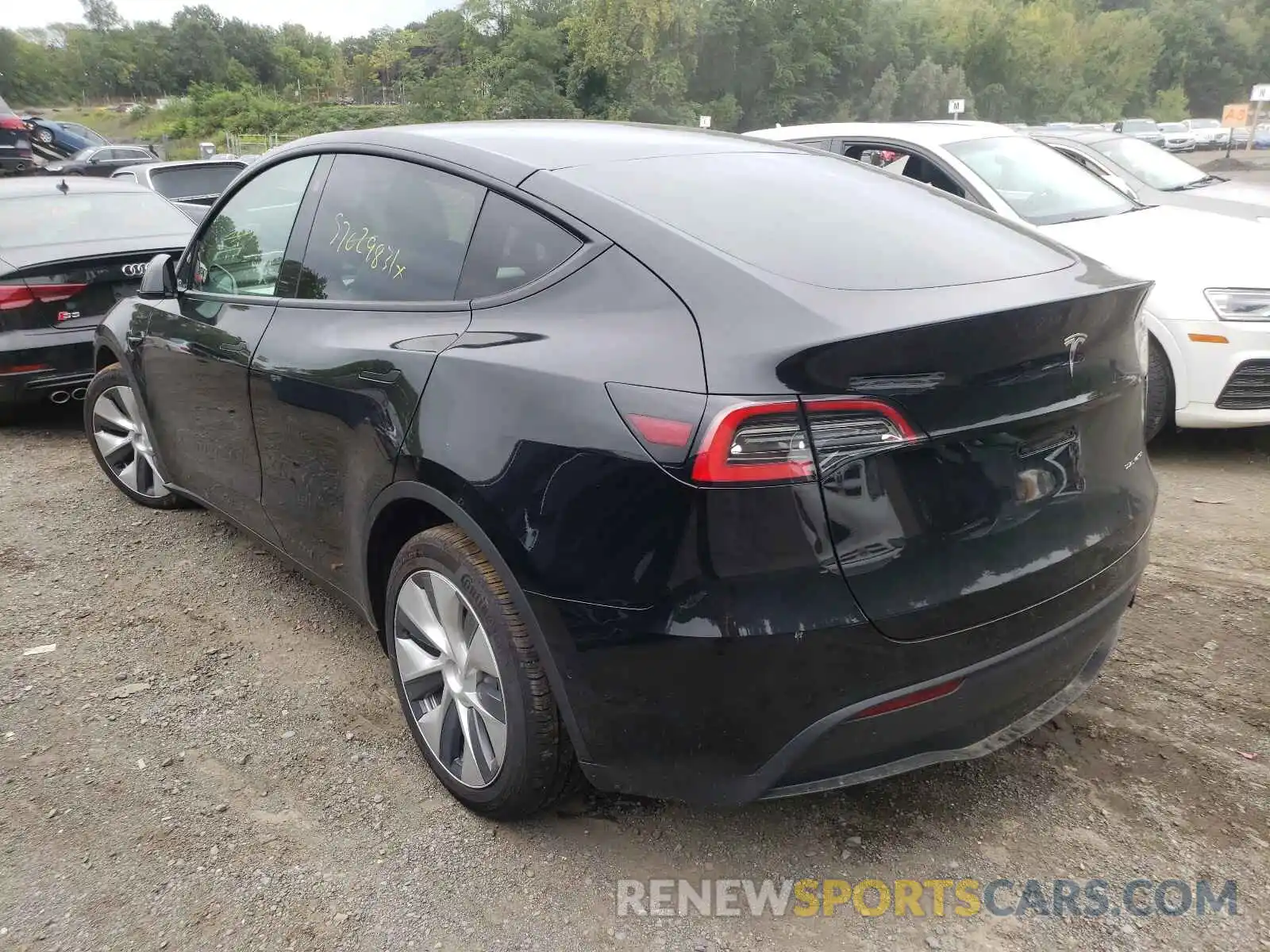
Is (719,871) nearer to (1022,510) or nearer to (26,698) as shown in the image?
(1022,510)

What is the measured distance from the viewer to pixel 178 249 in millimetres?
6086

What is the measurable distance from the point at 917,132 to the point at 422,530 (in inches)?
199

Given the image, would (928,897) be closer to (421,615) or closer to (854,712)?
(854,712)

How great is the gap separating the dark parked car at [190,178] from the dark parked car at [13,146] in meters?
8.29

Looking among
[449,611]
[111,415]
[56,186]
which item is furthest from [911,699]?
[56,186]

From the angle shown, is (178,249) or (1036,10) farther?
(1036,10)

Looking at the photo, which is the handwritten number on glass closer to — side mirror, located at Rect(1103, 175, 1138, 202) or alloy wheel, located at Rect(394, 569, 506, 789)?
alloy wheel, located at Rect(394, 569, 506, 789)

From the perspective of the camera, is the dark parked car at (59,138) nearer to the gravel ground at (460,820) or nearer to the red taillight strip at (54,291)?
the red taillight strip at (54,291)

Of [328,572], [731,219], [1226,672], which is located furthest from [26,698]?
[1226,672]

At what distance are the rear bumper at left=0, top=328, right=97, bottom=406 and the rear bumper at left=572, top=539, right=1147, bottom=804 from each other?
4.80m

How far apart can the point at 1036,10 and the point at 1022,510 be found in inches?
4384

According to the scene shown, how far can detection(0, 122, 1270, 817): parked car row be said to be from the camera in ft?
6.04

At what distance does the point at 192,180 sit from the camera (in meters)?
11.8

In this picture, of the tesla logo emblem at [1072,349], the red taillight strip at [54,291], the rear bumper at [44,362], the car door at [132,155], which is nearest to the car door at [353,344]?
the tesla logo emblem at [1072,349]
